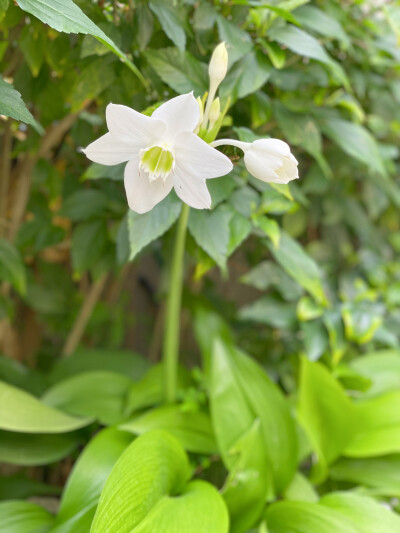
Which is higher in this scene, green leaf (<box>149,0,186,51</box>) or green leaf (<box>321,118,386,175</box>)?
green leaf (<box>149,0,186,51</box>)

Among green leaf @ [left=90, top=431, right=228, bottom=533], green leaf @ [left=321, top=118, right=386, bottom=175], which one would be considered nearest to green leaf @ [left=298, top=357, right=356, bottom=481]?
green leaf @ [left=90, top=431, right=228, bottom=533]

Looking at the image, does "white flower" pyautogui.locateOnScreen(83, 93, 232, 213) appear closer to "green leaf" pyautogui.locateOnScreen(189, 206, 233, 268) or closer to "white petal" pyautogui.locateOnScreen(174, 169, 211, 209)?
"white petal" pyautogui.locateOnScreen(174, 169, 211, 209)

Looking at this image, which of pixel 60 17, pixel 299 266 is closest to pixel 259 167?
pixel 60 17

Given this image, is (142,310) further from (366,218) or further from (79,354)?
(366,218)

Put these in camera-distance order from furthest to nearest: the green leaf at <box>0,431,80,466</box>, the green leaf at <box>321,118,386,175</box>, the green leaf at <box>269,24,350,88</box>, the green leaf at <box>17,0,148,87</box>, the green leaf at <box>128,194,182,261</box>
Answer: the green leaf at <box>321,118,386,175</box>, the green leaf at <box>0,431,80,466</box>, the green leaf at <box>269,24,350,88</box>, the green leaf at <box>128,194,182,261</box>, the green leaf at <box>17,0,148,87</box>

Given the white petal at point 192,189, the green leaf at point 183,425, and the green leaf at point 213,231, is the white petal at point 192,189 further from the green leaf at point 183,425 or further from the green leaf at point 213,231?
the green leaf at point 183,425

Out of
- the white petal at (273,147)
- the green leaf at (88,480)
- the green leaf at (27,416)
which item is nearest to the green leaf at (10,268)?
the green leaf at (27,416)
